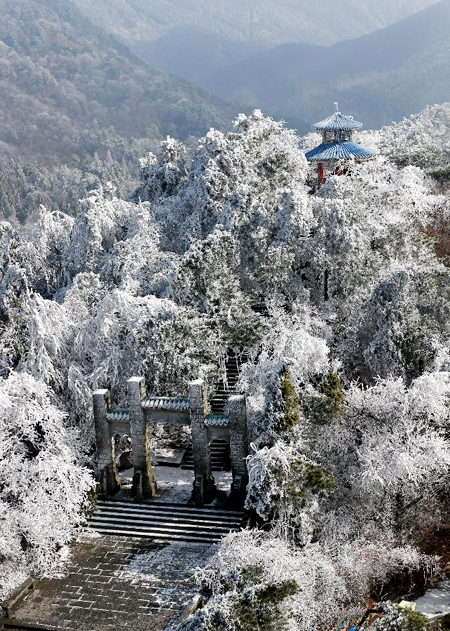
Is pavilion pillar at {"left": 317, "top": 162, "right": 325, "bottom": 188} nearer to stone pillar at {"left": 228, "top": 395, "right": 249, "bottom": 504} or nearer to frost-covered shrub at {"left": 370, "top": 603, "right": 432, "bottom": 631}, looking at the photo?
stone pillar at {"left": 228, "top": 395, "right": 249, "bottom": 504}

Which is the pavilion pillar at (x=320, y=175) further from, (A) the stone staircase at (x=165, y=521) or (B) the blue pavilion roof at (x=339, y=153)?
(A) the stone staircase at (x=165, y=521)

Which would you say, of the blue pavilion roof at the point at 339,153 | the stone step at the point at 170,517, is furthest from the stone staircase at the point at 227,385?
the blue pavilion roof at the point at 339,153

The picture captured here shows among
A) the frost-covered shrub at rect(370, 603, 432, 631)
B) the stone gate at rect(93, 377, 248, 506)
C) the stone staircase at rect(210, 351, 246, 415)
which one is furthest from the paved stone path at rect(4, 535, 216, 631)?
the stone staircase at rect(210, 351, 246, 415)

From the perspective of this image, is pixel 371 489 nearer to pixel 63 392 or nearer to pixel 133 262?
pixel 63 392

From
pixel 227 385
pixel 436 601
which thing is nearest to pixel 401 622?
pixel 436 601

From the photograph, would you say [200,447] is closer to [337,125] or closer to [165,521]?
[165,521]

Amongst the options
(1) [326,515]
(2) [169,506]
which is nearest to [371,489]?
(1) [326,515]

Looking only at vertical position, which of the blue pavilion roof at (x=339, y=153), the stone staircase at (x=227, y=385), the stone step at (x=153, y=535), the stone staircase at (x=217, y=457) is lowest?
the stone step at (x=153, y=535)

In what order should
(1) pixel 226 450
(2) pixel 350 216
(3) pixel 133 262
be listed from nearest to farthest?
(1) pixel 226 450
(2) pixel 350 216
(3) pixel 133 262
